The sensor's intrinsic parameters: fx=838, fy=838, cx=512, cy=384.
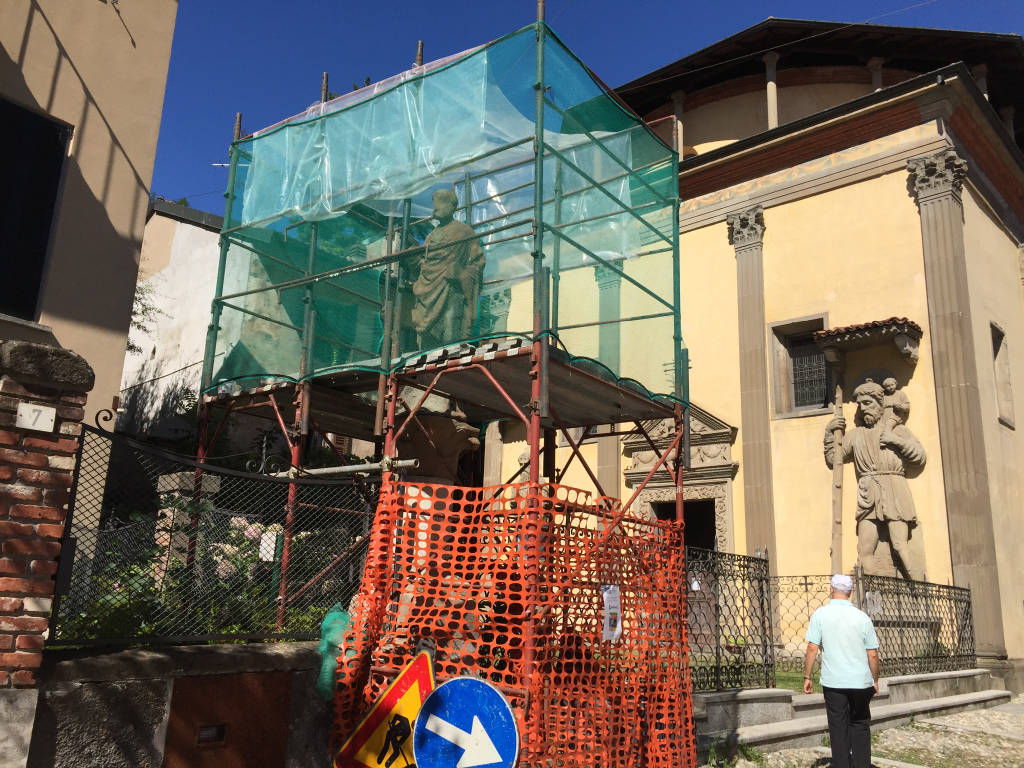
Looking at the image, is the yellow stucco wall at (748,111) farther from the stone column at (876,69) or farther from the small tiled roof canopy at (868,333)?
the small tiled roof canopy at (868,333)

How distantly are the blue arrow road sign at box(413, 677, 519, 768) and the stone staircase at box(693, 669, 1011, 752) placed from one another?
3819 mm

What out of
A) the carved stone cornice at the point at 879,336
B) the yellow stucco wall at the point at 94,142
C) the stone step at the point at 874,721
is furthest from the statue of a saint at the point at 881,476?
the yellow stucco wall at the point at 94,142

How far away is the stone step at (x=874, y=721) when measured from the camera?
26.9 feet

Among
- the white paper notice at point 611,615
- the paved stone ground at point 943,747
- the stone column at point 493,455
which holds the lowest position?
the paved stone ground at point 943,747

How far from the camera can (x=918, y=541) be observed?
14.2 meters

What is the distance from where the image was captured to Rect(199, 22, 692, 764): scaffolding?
9023 millimetres

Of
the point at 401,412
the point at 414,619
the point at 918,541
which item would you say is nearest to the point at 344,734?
the point at 414,619

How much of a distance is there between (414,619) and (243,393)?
531cm

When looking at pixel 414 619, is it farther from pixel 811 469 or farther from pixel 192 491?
pixel 811 469

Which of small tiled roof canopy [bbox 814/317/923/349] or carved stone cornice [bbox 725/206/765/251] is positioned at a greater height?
carved stone cornice [bbox 725/206/765/251]

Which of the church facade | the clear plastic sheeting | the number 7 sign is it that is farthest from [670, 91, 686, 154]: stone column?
the number 7 sign

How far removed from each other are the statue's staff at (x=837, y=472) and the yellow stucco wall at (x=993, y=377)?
2.30 metres

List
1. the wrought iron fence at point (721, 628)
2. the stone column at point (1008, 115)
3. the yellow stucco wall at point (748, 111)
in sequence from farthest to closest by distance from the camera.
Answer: the stone column at point (1008, 115) < the yellow stucco wall at point (748, 111) < the wrought iron fence at point (721, 628)

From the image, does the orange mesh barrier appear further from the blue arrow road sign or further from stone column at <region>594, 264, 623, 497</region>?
stone column at <region>594, 264, 623, 497</region>
